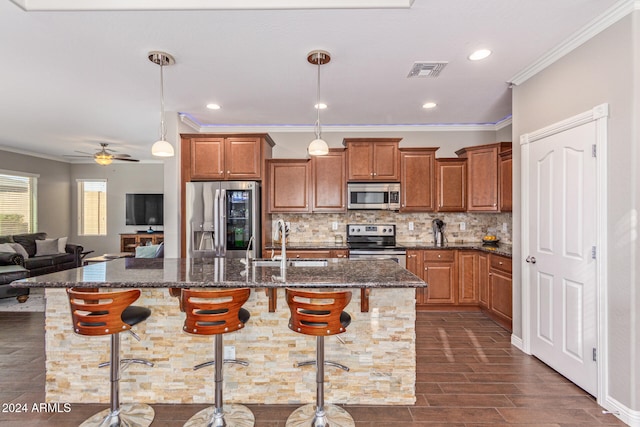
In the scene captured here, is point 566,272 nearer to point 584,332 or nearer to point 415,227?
point 584,332

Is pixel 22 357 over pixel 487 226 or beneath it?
beneath

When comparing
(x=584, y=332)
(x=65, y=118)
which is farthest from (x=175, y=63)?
(x=584, y=332)

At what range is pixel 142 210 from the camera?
327 inches

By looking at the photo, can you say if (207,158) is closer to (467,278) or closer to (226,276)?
(226,276)

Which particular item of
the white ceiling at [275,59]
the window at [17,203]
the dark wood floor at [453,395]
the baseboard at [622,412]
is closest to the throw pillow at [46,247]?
the window at [17,203]

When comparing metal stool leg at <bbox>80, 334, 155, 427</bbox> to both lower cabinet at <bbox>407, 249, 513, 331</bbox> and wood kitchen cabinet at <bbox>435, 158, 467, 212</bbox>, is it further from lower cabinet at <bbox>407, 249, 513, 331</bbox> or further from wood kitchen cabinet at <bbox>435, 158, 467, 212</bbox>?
wood kitchen cabinet at <bbox>435, 158, 467, 212</bbox>

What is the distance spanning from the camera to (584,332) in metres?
2.41

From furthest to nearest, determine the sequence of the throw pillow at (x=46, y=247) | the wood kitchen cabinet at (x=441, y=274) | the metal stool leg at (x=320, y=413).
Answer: the throw pillow at (x=46, y=247) < the wood kitchen cabinet at (x=441, y=274) < the metal stool leg at (x=320, y=413)

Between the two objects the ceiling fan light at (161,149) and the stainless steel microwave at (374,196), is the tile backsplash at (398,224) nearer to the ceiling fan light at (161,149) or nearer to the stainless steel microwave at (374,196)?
the stainless steel microwave at (374,196)

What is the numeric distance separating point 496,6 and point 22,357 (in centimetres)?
489

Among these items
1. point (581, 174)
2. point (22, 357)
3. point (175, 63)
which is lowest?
point (22, 357)

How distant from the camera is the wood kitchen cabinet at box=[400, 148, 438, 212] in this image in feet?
15.3

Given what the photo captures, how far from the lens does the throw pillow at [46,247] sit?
6.54 meters

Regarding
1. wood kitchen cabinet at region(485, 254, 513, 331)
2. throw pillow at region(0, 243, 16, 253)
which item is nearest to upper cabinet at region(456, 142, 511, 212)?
wood kitchen cabinet at region(485, 254, 513, 331)
